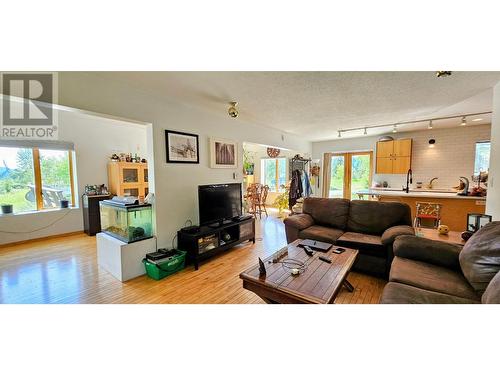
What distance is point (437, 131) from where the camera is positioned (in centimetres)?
496

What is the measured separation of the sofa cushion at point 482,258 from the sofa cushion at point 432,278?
0.07 meters

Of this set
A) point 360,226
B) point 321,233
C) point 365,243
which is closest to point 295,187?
point 360,226

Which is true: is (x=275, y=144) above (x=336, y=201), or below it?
above

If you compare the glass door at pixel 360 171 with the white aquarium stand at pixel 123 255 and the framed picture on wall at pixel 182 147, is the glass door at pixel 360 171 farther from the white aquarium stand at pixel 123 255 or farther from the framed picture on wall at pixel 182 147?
the white aquarium stand at pixel 123 255

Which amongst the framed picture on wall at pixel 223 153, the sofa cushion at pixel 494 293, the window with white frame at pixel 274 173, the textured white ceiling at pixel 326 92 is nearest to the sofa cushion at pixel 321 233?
the sofa cushion at pixel 494 293

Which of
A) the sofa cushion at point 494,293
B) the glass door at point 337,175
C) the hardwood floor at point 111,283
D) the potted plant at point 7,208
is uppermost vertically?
the glass door at point 337,175

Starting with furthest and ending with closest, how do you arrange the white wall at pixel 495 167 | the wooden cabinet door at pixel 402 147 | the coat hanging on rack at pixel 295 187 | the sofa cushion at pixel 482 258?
the coat hanging on rack at pixel 295 187, the wooden cabinet door at pixel 402 147, the white wall at pixel 495 167, the sofa cushion at pixel 482 258

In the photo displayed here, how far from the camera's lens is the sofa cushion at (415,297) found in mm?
1288

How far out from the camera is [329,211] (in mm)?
3291
